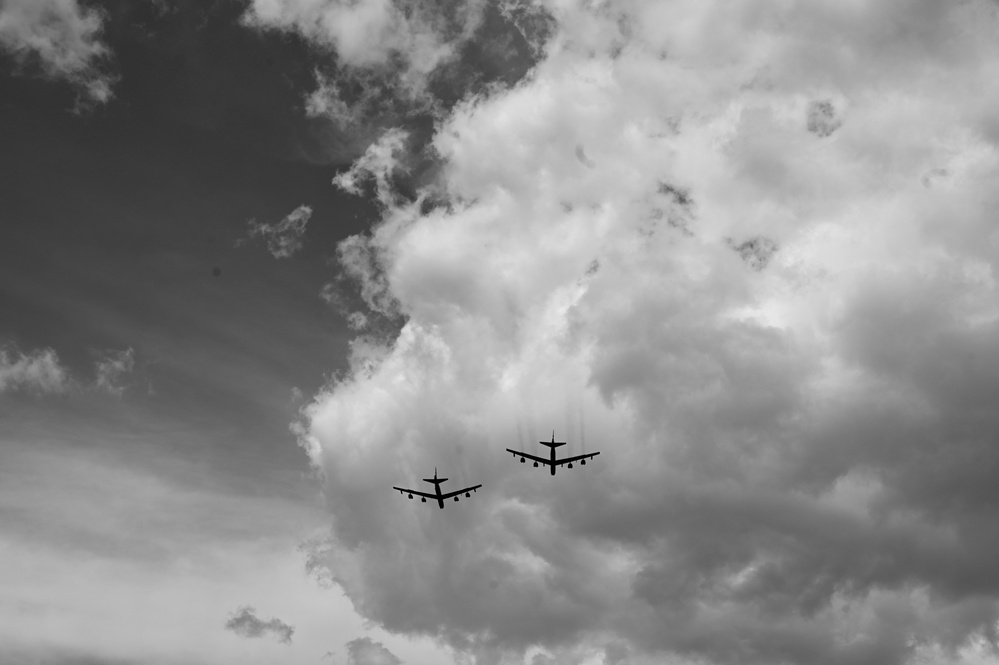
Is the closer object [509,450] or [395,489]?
[509,450]

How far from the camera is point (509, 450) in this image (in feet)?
534

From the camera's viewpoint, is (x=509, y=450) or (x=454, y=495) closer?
(x=509, y=450)

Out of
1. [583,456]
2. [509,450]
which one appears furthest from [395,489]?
[583,456]

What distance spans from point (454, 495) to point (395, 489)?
43.8 feet

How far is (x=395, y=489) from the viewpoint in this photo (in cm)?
17688

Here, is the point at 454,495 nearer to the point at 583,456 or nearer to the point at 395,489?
the point at 395,489

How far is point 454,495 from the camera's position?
17400 centimetres

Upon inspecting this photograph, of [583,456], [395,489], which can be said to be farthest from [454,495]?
Answer: [583,456]

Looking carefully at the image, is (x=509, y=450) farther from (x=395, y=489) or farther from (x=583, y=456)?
(x=395, y=489)

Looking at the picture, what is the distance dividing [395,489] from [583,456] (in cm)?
4248

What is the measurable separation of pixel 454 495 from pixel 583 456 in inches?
1176

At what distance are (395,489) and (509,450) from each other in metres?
30.3

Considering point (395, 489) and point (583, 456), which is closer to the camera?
point (583, 456)
